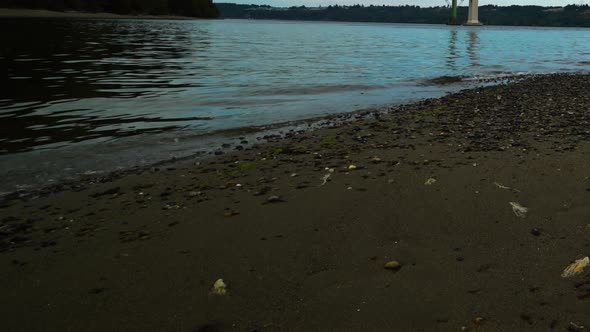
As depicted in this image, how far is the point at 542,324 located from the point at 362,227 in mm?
2110

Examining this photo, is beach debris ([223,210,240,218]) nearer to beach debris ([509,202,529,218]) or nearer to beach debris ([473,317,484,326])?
beach debris ([473,317,484,326])

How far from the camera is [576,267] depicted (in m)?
3.65

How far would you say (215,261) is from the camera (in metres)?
4.23

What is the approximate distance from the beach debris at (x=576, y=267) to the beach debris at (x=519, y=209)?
1.14 meters

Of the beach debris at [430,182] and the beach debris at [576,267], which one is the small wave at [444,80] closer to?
the beach debris at [430,182]

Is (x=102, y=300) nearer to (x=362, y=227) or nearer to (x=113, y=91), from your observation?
(x=362, y=227)

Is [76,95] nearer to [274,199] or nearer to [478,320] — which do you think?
[274,199]

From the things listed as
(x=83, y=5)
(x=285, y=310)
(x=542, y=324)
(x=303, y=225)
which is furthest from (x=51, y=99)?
(x=83, y=5)

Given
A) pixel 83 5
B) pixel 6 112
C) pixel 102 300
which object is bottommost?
pixel 102 300

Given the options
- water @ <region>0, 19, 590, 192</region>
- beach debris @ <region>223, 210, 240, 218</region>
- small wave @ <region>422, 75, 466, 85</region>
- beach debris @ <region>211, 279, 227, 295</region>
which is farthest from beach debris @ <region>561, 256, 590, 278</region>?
small wave @ <region>422, 75, 466, 85</region>

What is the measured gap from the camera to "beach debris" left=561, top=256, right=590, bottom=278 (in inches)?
141

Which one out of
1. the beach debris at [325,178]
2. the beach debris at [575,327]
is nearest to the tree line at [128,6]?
the beach debris at [325,178]

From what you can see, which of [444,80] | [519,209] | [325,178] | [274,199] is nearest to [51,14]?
[444,80]

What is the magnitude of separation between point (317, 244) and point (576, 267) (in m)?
2.29
